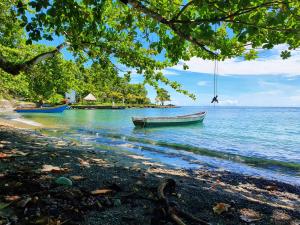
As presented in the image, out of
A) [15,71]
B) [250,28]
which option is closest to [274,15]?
[250,28]

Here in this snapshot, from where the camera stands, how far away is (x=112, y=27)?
35.2 feet

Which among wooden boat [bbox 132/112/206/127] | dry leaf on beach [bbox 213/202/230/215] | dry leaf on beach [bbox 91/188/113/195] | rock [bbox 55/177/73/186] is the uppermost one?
rock [bbox 55/177/73/186]

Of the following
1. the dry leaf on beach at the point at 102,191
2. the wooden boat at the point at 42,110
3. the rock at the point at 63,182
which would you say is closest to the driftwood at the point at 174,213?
the dry leaf on beach at the point at 102,191

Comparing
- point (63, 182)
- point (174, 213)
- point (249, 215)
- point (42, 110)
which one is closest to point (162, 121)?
point (63, 182)

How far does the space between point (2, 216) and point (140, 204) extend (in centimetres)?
214

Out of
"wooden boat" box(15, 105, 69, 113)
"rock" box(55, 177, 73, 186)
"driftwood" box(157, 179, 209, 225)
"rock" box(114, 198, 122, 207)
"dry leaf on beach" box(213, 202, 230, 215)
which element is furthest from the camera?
"wooden boat" box(15, 105, 69, 113)

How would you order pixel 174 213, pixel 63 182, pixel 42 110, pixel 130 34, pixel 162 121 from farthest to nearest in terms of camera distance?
1. pixel 42 110
2. pixel 162 121
3. pixel 130 34
4. pixel 63 182
5. pixel 174 213

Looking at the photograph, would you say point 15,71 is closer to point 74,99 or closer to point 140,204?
point 140,204

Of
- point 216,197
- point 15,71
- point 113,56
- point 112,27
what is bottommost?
point 216,197

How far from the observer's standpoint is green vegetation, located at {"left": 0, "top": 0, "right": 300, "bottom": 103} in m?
4.46

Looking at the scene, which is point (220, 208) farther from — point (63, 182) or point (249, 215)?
point (63, 182)

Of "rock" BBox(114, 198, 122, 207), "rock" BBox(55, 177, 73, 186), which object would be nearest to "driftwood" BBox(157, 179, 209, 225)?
"rock" BBox(114, 198, 122, 207)

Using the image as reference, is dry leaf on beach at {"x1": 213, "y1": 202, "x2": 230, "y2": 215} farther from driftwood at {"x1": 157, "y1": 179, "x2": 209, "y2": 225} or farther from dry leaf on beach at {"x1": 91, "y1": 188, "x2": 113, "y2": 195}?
dry leaf on beach at {"x1": 91, "y1": 188, "x2": 113, "y2": 195}

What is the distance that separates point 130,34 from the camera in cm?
946
